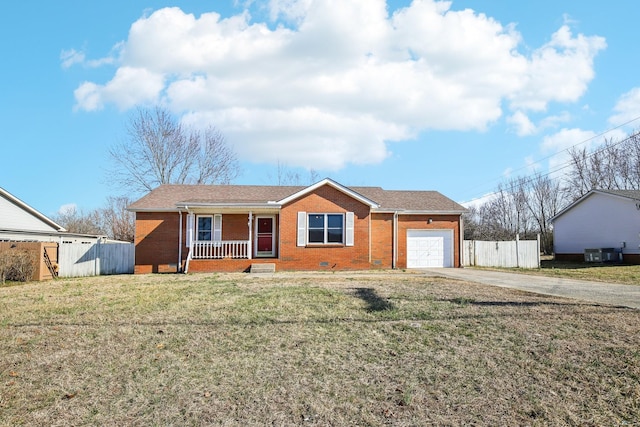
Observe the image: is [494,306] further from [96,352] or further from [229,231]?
[229,231]

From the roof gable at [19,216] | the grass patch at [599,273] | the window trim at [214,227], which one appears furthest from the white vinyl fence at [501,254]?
the roof gable at [19,216]

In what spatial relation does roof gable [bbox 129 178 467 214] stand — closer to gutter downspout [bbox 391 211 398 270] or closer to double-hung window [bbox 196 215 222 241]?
gutter downspout [bbox 391 211 398 270]

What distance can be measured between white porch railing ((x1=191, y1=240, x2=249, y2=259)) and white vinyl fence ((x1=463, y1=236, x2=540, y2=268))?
12.7m

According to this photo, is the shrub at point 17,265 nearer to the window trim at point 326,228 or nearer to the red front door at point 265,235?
the red front door at point 265,235

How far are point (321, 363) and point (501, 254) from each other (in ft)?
74.1

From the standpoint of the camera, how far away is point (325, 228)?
67.1 feet

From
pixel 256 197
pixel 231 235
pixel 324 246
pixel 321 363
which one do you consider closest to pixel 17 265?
pixel 231 235

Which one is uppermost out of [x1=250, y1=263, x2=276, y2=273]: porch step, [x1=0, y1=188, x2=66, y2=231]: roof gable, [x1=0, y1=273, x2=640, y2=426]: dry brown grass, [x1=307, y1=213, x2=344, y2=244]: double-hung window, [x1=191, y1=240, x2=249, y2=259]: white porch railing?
[x1=0, y1=188, x2=66, y2=231]: roof gable

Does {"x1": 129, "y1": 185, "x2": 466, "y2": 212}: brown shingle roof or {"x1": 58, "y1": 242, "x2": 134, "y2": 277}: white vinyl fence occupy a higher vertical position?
{"x1": 129, "y1": 185, "x2": 466, "y2": 212}: brown shingle roof

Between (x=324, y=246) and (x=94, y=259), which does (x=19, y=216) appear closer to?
(x=94, y=259)

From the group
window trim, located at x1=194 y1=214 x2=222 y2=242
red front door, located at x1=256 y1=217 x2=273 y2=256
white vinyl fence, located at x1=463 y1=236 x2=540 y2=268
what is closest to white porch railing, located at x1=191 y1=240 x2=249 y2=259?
window trim, located at x1=194 y1=214 x2=222 y2=242

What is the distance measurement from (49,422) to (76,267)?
58.6 ft

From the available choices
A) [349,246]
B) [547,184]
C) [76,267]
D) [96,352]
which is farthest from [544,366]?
[547,184]

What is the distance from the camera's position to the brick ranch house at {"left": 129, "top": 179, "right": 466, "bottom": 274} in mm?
19984
